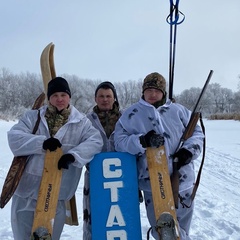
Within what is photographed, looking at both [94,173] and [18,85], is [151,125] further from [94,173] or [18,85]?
[18,85]

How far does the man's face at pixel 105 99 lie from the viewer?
3.41 m

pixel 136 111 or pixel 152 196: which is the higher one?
pixel 136 111

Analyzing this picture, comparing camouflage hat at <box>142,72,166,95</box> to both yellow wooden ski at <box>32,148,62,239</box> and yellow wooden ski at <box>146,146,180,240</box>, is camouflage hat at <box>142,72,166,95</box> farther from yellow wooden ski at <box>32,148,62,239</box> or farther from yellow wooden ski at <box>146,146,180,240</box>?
yellow wooden ski at <box>32,148,62,239</box>

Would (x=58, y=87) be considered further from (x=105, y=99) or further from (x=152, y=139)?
(x=152, y=139)

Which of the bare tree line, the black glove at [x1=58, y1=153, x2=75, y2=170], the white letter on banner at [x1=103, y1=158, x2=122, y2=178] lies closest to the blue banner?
the white letter on banner at [x1=103, y1=158, x2=122, y2=178]

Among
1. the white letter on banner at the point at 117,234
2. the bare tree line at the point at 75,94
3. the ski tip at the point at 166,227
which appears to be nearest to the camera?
the ski tip at the point at 166,227

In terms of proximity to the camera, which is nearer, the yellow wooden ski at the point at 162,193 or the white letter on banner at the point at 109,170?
the yellow wooden ski at the point at 162,193

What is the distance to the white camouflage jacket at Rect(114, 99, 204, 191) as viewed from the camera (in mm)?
2846

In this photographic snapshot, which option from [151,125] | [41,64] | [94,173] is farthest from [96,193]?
[41,64]

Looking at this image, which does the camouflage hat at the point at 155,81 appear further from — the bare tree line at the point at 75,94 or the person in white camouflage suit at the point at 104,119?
the bare tree line at the point at 75,94

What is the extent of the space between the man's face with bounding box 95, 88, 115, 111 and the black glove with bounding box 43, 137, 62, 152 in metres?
0.89

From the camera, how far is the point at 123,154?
2.93 meters

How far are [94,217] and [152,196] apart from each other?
1.85 ft

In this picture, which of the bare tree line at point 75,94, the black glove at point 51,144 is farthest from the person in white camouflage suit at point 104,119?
the bare tree line at point 75,94
